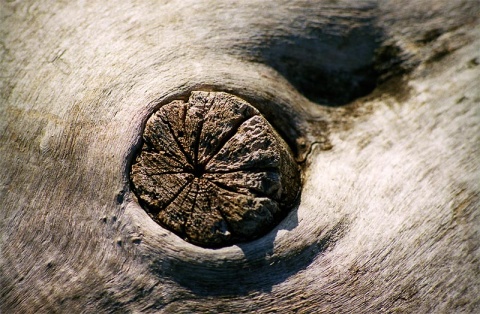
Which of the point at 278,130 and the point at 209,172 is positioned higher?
the point at 278,130

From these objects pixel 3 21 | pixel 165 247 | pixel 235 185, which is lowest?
pixel 165 247

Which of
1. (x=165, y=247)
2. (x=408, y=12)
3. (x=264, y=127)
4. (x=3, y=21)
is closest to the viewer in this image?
(x=165, y=247)

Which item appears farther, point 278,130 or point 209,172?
point 278,130

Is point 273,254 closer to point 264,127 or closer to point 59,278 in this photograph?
point 264,127

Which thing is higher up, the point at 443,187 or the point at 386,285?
the point at 443,187

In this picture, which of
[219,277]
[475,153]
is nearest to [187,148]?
[219,277]
